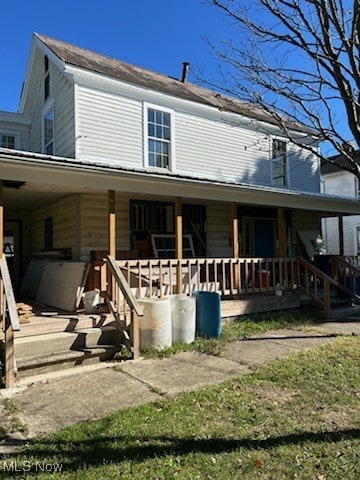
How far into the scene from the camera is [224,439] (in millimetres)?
3451

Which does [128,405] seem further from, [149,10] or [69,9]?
[69,9]

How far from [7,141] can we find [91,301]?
9834 mm

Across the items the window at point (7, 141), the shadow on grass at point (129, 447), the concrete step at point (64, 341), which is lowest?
the shadow on grass at point (129, 447)

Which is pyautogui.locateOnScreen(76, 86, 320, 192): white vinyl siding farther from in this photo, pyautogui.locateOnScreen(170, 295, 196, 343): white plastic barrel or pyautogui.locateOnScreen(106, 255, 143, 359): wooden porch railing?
pyautogui.locateOnScreen(170, 295, 196, 343): white plastic barrel

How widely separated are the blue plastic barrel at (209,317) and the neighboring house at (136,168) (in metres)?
2.32

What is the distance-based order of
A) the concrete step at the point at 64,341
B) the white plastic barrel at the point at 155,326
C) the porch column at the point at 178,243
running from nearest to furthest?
the concrete step at the point at 64,341, the white plastic barrel at the point at 155,326, the porch column at the point at 178,243

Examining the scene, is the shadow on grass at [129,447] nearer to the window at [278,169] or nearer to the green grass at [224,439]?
the green grass at [224,439]

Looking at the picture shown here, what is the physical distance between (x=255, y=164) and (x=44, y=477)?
42.0 ft

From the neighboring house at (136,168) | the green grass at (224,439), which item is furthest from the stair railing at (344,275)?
the green grass at (224,439)

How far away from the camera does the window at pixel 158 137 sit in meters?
11.6

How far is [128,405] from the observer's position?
4242mm

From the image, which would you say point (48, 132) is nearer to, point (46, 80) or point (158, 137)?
point (46, 80)

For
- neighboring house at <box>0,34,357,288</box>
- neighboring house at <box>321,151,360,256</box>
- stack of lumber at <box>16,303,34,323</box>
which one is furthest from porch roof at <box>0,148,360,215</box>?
neighboring house at <box>321,151,360,256</box>

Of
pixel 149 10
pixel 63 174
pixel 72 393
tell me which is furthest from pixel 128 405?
pixel 149 10
